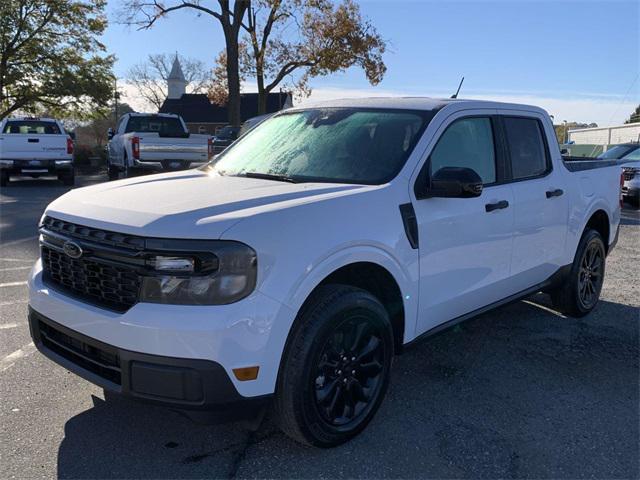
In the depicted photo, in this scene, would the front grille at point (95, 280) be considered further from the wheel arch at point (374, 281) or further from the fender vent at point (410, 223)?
the fender vent at point (410, 223)

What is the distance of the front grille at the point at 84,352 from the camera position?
271 centimetres

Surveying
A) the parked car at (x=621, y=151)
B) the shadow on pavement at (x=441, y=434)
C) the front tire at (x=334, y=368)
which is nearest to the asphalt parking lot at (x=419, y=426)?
the shadow on pavement at (x=441, y=434)

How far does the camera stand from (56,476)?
2750 mm

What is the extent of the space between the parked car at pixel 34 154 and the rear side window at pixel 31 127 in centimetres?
4

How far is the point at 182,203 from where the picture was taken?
293 cm

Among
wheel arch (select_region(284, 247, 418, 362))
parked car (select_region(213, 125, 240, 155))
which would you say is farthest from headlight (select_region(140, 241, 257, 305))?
parked car (select_region(213, 125, 240, 155))

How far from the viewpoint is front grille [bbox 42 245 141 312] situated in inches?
106

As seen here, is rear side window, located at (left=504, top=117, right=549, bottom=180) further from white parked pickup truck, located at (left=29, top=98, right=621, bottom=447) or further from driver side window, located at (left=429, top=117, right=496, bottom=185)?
driver side window, located at (left=429, top=117, right=496, bottom=185)

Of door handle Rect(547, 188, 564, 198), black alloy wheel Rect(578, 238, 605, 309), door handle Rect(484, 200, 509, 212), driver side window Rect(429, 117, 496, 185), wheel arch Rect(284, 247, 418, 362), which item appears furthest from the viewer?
black alloy wheel Rect(578, 238, 605, 309)

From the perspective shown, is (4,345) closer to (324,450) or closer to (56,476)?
(56,476)

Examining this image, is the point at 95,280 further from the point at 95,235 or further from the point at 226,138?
the point at 226,138

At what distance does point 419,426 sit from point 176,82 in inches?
3009

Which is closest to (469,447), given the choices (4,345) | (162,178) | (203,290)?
(203,290)

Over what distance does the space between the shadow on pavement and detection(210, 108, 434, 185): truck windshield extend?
115 cm
